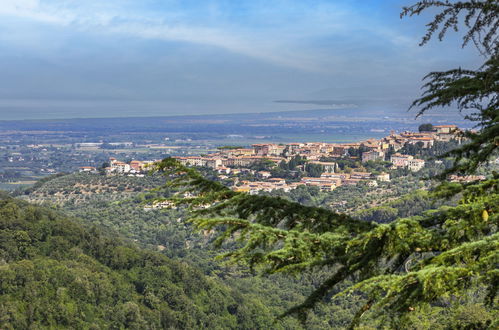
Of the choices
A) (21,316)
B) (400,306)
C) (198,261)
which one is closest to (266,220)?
(400,306)

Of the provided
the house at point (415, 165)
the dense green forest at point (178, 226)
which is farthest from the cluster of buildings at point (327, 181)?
the house at point (415, 165)

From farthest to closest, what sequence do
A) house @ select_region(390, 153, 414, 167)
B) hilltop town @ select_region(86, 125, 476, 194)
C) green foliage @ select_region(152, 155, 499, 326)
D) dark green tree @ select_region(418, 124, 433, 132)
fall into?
dark green tree @ select_region(418, 124, 433, 132) → house @ select_region(390, 153, 414, 167) → hilltop town @ select_region(86, 125, 476, 194) → green foliage @ select_region(152, 155, 499, 326)

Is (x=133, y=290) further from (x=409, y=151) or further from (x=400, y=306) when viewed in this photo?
(x=409, y=151)

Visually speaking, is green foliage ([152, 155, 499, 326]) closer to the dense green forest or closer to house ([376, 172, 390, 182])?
the dense green forest

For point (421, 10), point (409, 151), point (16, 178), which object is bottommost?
point (16, 178)

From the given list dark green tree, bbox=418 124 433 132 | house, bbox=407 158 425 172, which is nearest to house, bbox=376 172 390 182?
house, bbox=407 158 425 172

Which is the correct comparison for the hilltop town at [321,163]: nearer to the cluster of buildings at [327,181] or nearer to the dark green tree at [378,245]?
the cluster of buildings at [327,181]

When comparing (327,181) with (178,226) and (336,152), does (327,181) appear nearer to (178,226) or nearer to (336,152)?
(336,152)

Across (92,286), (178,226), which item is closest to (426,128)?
(178,226)
